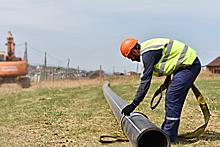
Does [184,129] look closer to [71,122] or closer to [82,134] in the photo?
[82,134]

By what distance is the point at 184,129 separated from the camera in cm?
510

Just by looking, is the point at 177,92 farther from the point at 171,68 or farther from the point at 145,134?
the point at 145,134

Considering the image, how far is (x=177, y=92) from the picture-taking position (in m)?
4.02

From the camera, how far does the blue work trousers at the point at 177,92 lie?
401 cm

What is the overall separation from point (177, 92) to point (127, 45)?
1178mm

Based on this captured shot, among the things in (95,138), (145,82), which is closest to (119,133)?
(95,138)

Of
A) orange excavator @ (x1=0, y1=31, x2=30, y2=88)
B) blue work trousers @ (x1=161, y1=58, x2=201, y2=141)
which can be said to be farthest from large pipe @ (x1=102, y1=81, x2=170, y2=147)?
orange excavator @ (x1=0, y1=31, x2=30, y2=88)

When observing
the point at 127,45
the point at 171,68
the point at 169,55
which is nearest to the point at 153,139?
the point at 171,68

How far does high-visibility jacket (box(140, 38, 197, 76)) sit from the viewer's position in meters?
4.00

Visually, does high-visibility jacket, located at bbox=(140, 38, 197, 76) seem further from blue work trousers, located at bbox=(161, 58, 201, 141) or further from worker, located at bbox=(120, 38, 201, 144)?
blue work trousers, located at bbox=(161, 58, 201, 141)

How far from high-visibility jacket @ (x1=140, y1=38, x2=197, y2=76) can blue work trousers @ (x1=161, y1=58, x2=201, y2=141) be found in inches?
4.5

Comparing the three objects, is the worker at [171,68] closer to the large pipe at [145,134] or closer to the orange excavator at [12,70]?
the large pipe at [145,134]

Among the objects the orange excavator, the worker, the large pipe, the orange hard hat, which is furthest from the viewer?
the orange excavator

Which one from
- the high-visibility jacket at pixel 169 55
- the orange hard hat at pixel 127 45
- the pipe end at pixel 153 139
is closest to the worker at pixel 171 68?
the high-visibility jacket at pixel 169 55
